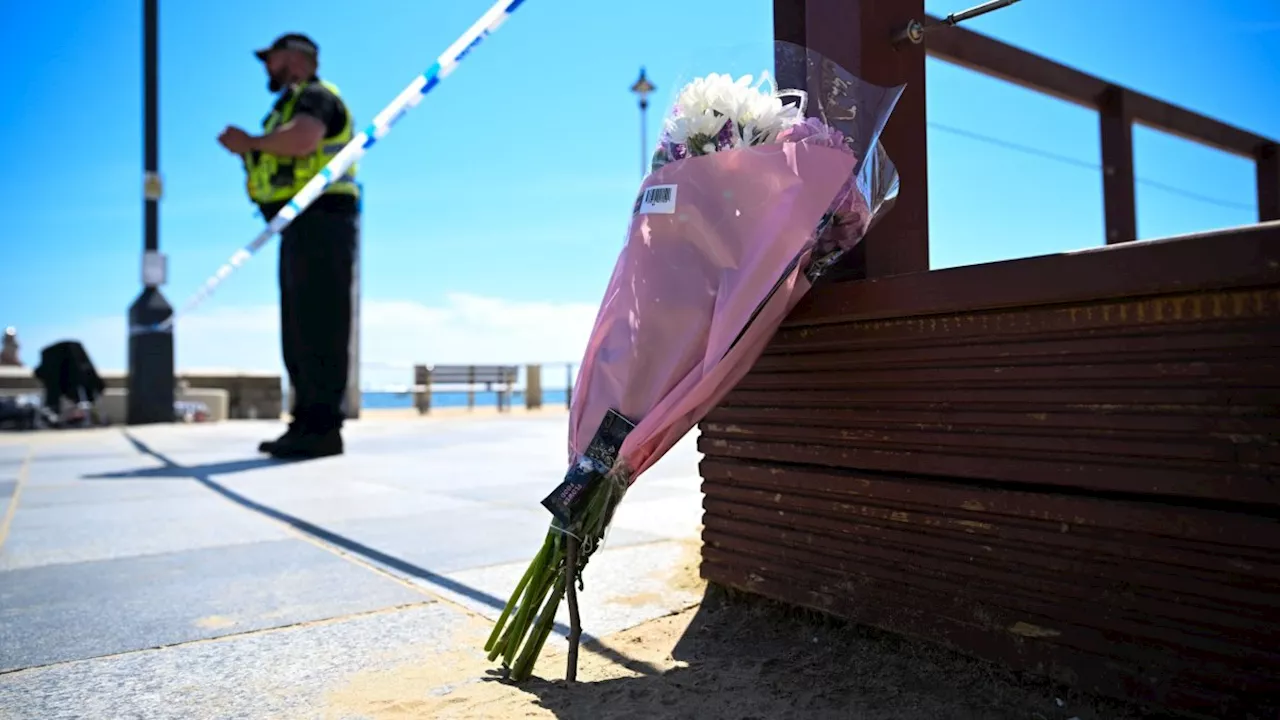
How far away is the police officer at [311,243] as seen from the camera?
17.7ft

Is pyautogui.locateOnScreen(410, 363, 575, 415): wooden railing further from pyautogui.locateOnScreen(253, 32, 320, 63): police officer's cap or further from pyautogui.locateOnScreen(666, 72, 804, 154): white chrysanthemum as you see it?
pyautogui.locateOnScreen(666, 72, 804, 154): white chrysanthemum

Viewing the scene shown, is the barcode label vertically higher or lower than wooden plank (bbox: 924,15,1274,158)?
lower

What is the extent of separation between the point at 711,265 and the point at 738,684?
0.79m

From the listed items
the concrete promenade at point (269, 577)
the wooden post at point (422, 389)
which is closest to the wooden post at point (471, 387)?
the wooden post at point (422, 389)

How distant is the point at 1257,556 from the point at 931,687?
22.6 inches

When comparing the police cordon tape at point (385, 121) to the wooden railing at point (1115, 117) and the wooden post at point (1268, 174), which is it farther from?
the wooden post at point (1268, 174)

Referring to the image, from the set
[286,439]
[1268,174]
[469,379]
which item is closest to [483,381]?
[469,379]

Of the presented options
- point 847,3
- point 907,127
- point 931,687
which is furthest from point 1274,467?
point 847,3

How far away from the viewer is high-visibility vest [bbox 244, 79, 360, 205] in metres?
5.39

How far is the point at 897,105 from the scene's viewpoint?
76.5 inches

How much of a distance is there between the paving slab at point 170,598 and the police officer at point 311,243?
2963 mm

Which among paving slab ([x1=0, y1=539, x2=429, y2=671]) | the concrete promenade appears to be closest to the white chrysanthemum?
Result: the concrete promenade

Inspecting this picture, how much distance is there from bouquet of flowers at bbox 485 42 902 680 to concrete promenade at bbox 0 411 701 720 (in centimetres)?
44

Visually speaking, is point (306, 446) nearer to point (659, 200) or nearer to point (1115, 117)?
point (659, 200)
